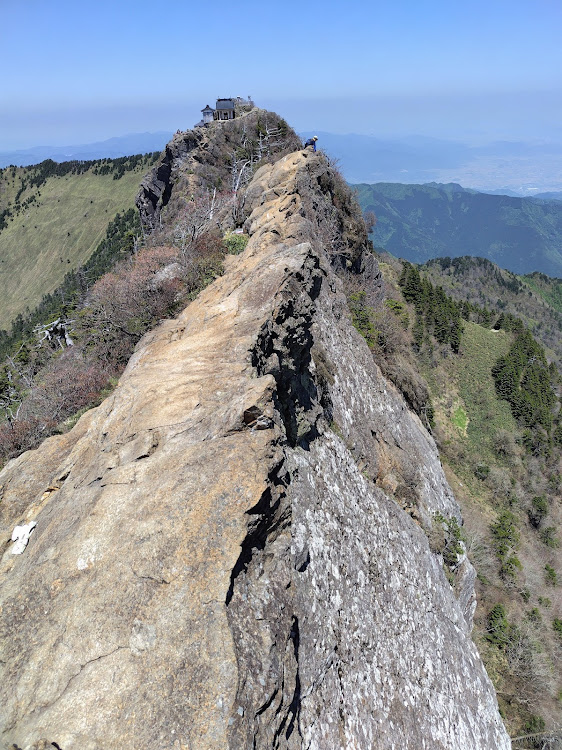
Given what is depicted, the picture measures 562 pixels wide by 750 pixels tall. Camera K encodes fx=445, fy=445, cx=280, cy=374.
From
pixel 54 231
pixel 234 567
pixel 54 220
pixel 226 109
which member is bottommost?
pixel 54 231

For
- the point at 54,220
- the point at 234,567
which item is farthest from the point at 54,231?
the point at 234,567

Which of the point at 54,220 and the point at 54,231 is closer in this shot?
the point at 54,231

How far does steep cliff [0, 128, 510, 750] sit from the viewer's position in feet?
19.8

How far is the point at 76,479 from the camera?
9625mm

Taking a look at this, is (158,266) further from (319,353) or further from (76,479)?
(76,479)

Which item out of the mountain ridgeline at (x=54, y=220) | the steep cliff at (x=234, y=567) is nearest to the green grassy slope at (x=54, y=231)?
the mountain ridgeline at (x=54, y=220)

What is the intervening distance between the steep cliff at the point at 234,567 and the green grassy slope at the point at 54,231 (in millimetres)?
137057

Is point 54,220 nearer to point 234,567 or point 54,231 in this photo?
point 54,231

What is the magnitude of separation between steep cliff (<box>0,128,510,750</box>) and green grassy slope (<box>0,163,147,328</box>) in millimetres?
137057

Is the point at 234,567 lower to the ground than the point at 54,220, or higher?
lower

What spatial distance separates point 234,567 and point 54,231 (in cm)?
17176

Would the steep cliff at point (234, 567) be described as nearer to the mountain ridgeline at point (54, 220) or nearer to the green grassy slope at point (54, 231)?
the mountain ridgeline at point (54, 220)

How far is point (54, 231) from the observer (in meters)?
152

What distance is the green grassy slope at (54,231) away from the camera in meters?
140
